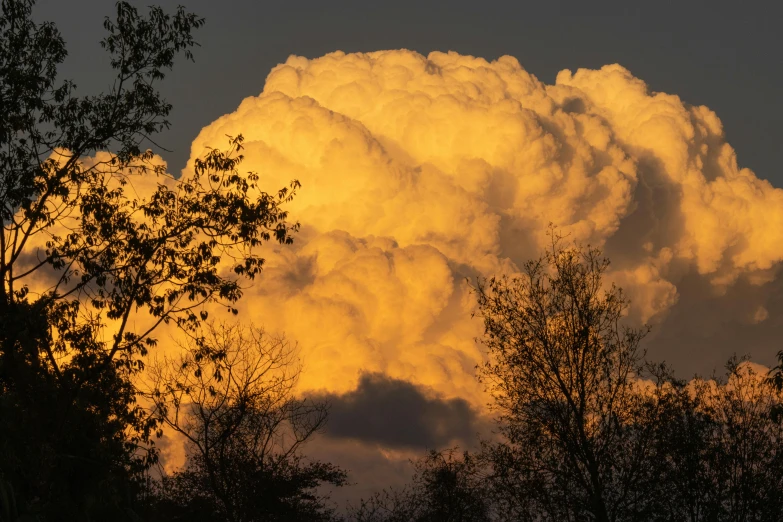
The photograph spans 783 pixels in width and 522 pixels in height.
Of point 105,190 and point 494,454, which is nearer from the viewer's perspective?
point 105,190

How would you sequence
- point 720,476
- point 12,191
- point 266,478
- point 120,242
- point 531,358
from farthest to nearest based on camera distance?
point 266,478 < point 720,476 < point 531,358 < point 120,242 < point 12,191

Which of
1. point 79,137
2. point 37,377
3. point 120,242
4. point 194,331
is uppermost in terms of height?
point 79,137

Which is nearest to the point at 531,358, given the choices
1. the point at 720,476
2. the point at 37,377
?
the point at 720,476

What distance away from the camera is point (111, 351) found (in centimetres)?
2538

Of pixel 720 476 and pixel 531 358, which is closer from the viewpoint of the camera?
pixel 531 358

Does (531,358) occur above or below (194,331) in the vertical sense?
above

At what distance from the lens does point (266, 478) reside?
Result: 48.1m

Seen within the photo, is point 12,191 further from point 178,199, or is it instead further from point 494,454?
point 494,454

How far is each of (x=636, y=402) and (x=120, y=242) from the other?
59.2ft

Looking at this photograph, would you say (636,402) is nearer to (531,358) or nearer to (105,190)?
(531,358)

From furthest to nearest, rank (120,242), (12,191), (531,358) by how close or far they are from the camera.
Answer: (531,358)
(120,242)
(12,191)

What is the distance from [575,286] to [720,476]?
9992 mm

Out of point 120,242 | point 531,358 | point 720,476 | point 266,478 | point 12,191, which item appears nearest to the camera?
Answer: point 12,191

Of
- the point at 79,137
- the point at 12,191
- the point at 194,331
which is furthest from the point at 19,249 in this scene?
the point at 194,331
